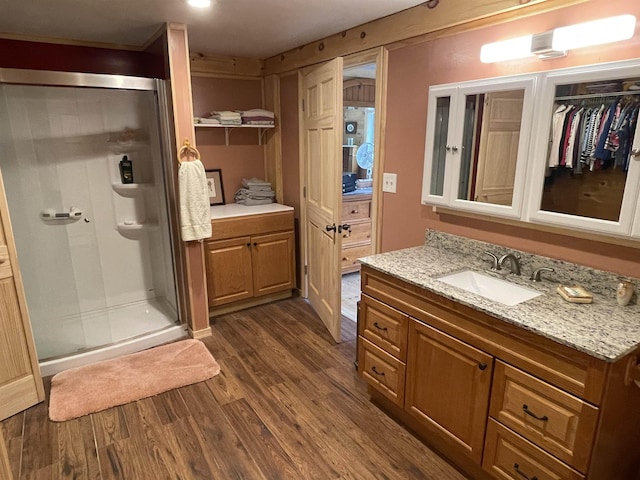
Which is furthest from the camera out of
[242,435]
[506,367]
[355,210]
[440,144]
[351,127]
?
[351,127]

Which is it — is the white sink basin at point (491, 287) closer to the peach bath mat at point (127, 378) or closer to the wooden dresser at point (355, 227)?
the peach bath mat at point (127, 378)

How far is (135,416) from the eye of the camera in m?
2.26

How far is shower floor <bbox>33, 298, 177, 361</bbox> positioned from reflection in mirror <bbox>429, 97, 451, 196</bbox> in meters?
2.28

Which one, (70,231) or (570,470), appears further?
(70,231)

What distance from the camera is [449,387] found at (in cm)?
180

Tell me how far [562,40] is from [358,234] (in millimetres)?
2940

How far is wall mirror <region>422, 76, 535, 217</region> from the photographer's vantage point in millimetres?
1858

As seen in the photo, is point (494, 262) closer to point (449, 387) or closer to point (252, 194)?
point (449, 387)

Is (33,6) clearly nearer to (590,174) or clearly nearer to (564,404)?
(590,174)

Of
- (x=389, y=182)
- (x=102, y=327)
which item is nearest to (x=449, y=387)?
(x=389, y=182)

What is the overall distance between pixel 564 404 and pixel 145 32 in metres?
3.21

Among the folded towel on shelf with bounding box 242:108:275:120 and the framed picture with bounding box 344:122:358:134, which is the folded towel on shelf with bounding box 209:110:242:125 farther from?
the framed picture with bounding box 344:122:358:134

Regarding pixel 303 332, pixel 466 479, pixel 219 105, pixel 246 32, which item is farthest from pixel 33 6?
pixel 466 479

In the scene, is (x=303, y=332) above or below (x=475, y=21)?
below
